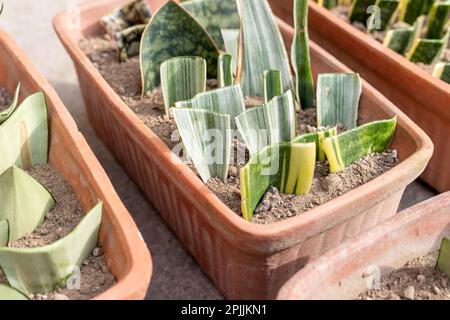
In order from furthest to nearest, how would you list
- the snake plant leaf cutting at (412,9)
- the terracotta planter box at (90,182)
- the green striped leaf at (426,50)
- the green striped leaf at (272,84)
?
the snake plant leaf cutting at (412,9), the green striped leaf at (426,50), the green striped leaf at (272,84), the terracotta planter box at (90,182)

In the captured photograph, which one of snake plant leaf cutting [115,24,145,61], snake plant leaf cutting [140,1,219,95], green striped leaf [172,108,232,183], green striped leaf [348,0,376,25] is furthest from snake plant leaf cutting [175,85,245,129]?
green striped leaf [348,0,376,25]

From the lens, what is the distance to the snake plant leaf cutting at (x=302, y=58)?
0.85 m

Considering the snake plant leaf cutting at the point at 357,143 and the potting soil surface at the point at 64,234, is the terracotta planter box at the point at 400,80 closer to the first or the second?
the snake plant leaf cutting at the point at 357,143

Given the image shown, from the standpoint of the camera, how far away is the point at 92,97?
102 centimetres

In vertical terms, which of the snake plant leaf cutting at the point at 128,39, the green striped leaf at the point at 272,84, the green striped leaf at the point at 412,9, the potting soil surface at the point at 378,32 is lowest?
the snake plant leaf cutting at the point at 128,39

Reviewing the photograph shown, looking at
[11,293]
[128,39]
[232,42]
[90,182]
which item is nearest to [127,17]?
[128,39]

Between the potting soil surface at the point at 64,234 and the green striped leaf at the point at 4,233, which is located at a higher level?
the green striped leaf at the point at 4,233

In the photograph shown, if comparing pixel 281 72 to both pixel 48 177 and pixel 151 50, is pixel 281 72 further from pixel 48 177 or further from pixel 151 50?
pixel 48 177

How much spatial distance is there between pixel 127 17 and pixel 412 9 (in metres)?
0.45

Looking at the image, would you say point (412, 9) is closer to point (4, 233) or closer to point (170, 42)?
point (170, 42)

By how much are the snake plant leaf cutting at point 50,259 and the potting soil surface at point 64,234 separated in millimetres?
12

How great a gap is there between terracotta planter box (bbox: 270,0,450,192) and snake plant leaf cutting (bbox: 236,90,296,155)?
0.21 metres

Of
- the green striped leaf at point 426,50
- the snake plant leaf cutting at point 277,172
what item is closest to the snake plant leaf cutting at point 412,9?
the green striped leaf at point 426,50

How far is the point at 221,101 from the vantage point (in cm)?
81
